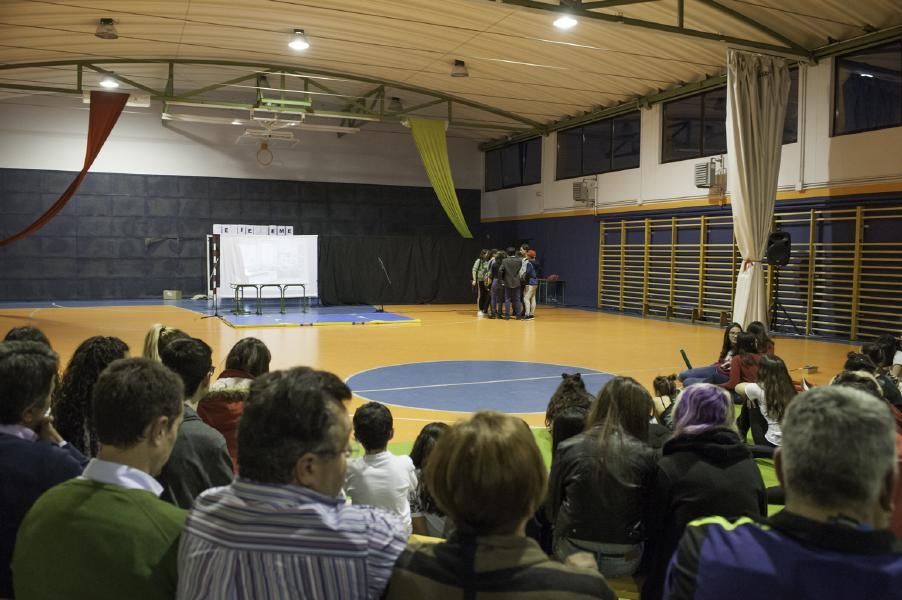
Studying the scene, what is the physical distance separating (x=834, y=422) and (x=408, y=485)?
201cm

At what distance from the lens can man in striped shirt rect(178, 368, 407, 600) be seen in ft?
4.50

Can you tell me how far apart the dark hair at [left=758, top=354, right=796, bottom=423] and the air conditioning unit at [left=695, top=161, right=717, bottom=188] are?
9.81 metres

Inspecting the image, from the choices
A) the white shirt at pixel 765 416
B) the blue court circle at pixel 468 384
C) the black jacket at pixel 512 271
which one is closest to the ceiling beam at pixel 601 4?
the blue court circle at pixel 468 384

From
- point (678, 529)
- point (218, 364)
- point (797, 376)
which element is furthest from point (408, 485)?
point (797, 376)

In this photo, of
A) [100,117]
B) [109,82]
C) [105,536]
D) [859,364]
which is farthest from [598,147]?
[105,536]

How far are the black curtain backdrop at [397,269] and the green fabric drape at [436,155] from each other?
208 cm

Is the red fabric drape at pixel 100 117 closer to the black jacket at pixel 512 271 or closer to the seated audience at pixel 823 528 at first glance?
the black jacket at pixel 512 271

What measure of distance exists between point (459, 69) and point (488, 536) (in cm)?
1353

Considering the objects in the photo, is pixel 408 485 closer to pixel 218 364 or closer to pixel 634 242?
pixel 218 364

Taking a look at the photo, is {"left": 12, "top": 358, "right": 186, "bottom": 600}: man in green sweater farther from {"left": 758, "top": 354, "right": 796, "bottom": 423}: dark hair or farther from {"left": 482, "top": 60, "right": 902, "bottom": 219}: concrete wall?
{"left": 482, "top": 60, "right": 902, "bottom": 219}: concrete wall

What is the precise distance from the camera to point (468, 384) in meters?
7.78

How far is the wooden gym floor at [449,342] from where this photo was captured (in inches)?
345

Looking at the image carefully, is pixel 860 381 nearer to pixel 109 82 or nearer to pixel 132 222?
pixel 109 82

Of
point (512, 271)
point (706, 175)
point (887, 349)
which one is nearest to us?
point (887, 349)
